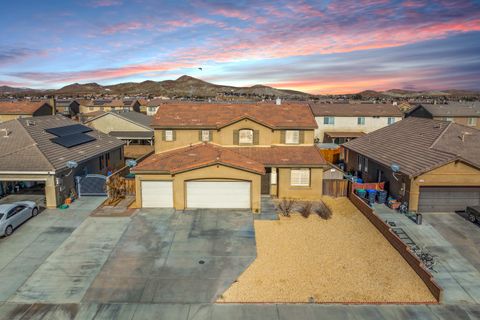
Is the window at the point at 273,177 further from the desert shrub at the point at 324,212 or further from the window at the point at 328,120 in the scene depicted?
the window at the point at 328,120

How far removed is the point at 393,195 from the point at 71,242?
22.2 meters

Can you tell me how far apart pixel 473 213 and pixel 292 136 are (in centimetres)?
1462

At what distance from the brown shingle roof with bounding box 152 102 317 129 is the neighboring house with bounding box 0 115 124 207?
6.69m

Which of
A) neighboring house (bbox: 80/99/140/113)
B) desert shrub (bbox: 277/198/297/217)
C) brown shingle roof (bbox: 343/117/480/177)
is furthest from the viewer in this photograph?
neighboring house (bbox: 80/99/140/113)

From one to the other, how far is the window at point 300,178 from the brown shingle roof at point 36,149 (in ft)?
56.3

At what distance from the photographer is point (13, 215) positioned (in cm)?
2000

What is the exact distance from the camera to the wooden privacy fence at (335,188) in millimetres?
27172

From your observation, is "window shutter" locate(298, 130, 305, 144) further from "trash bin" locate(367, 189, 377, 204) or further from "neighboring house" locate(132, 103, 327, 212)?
"trash bin" locate(367, 189, 377, 204)

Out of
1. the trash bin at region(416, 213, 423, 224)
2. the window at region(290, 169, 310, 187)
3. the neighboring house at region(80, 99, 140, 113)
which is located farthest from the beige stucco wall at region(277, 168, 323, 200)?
the neighboring house at region(80, 99, 140, 113)

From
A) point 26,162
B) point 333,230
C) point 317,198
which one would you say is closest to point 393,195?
point 317,198

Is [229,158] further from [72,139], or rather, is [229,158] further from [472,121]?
[472,121]

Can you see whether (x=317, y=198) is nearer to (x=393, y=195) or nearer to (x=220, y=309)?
(x=393, y=195)

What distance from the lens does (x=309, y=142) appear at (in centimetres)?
3012

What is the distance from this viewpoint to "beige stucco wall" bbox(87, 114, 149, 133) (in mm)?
50219
